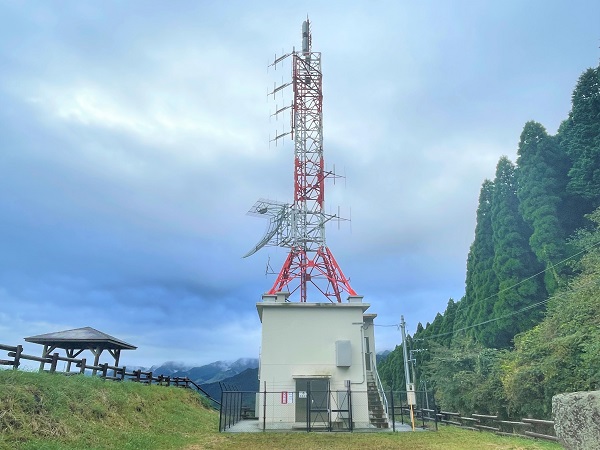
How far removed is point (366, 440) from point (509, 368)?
8325mm

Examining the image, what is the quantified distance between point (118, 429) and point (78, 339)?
6.95 m

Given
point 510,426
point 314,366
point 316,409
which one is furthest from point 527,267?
point 316,409

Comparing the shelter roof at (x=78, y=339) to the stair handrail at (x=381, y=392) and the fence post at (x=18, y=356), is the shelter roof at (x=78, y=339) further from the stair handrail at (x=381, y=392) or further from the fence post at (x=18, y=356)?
the stair handrail at (x=381, y=392)

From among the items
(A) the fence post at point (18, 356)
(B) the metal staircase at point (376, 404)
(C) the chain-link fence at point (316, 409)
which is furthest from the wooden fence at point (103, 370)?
(B) the metal staircase at point (376, 404)

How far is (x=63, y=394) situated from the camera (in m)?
10.5

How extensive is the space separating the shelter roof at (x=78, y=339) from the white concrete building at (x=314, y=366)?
20.9 feet

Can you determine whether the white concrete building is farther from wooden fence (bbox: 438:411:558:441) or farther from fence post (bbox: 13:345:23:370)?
fence post (bbox: 13:345:23:370)

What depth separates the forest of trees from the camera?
16.5 m

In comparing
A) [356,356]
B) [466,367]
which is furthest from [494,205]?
[356,356]

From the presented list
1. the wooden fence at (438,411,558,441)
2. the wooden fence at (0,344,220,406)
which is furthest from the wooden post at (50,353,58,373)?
the wooden fence at (438,411,558,441)

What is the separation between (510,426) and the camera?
57.9ft

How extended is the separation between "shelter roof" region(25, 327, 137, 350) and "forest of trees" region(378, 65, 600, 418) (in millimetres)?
15569

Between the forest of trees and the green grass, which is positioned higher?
the forest of trees

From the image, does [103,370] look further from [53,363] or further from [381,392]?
[381,392]
